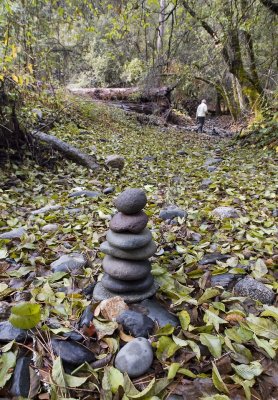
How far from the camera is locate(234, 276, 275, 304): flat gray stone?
187 centimetres

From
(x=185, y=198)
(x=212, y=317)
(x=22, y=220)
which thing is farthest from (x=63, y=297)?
(x=185, y=198)

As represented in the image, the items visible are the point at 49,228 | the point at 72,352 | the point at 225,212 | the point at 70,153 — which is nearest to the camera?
the point at 72,352

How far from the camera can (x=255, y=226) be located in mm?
2840

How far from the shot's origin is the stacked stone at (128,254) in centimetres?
180

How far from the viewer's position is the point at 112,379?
1336 millimetres

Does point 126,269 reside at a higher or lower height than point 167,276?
higher

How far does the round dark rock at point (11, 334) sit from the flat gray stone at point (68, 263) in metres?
0.65

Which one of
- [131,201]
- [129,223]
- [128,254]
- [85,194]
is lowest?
[85,194]

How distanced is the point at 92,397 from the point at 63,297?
2.15ft

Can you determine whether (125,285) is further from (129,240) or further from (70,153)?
(70,153)

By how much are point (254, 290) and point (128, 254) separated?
786 millimetres

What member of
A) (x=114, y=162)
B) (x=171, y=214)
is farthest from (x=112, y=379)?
(x=114, y=162)

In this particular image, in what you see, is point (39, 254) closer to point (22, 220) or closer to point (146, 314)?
point (22, 220)

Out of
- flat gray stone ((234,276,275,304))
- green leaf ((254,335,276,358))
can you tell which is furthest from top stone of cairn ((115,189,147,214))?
green leaf ((254,335,276,358))
